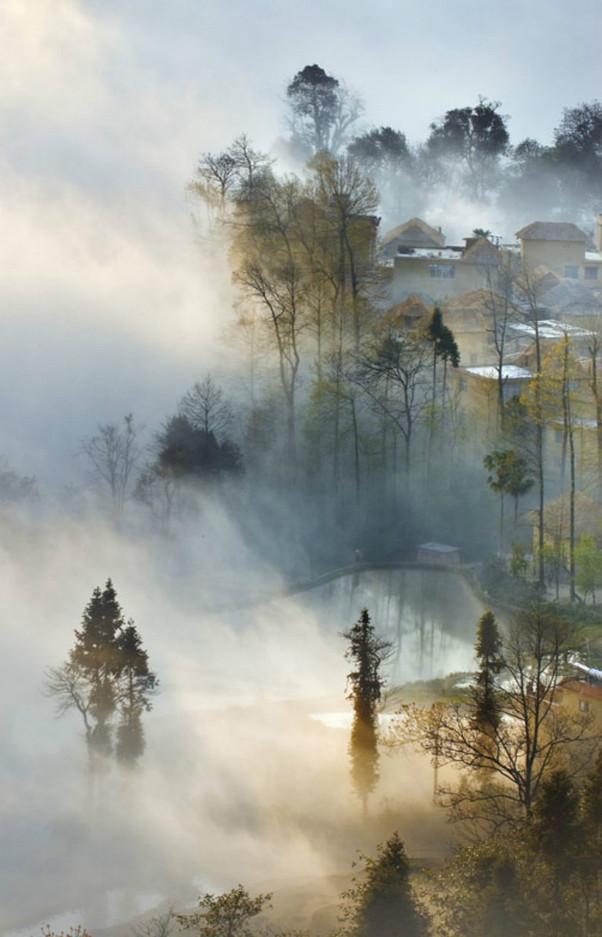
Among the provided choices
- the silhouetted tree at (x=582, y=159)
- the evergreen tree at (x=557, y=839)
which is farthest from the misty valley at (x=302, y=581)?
the silhouetted tree at (x=582, y=159)

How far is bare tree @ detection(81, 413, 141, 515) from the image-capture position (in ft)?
121

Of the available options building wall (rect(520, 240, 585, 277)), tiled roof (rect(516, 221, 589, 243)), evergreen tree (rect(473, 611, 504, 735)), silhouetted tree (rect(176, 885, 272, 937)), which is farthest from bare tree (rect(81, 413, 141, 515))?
silhouetted tree (rect(176, 885, 272, 937))

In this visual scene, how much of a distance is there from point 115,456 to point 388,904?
2617 centimetres

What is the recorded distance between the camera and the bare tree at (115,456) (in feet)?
121

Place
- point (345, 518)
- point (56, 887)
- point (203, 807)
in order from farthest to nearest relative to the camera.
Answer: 1. point (345, 518)
2. point (203, 807)
3. point (56, 887)

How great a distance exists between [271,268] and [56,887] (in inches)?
912

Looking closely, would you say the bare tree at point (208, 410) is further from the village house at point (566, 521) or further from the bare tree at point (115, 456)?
the village house at point (566, 521)

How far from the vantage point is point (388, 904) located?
1430cm

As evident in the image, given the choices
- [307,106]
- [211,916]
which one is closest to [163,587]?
[211,916]

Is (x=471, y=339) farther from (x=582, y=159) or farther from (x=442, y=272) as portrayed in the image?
(x=582, y=159)

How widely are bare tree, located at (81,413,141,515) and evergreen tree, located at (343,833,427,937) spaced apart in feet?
74.1

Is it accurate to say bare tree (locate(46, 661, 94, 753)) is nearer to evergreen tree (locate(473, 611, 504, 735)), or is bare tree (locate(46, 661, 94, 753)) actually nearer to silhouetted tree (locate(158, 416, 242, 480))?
evergreen tree (locate(473, 611, 504, 735))

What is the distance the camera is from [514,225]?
217 feet

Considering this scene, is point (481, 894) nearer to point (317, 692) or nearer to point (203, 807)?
point (203, 807)
